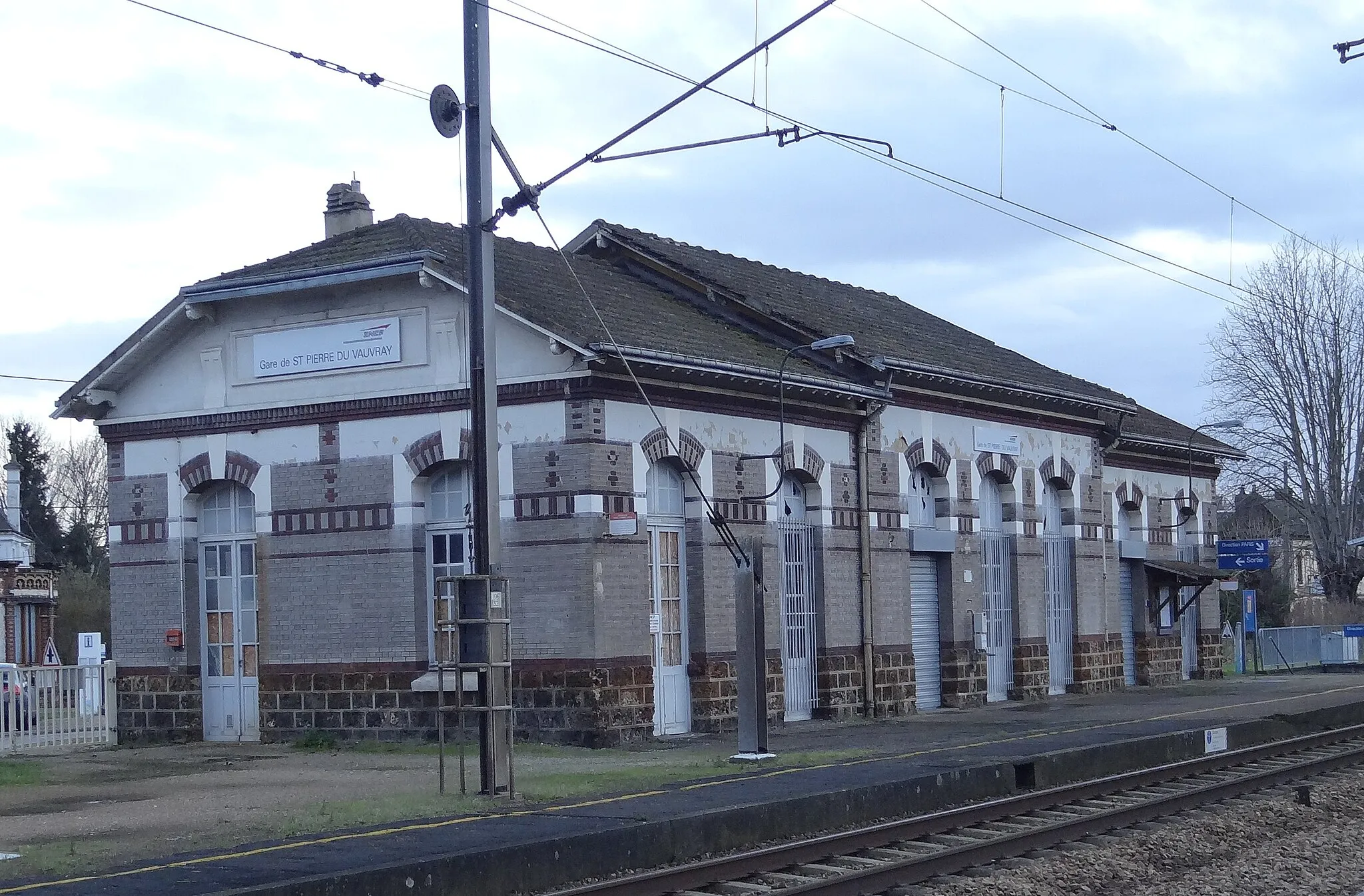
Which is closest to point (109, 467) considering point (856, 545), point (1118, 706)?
point (856, 545)

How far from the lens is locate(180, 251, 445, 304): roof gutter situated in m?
21.0

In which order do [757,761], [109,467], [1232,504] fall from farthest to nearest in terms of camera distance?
[1232,504] < [109,467] < [757,761]

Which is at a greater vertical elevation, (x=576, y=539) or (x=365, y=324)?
(x=365, y=324)

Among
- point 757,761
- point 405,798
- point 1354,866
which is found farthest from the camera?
point 757,761

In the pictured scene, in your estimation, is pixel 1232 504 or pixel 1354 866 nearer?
pixel 1354 866

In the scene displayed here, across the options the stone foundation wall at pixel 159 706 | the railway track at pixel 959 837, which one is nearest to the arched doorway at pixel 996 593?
the railway track at pixel 959 837

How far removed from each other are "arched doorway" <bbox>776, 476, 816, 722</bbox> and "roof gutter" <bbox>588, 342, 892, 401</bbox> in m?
1.51

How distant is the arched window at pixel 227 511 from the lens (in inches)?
915

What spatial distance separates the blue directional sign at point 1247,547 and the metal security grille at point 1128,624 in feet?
13.0

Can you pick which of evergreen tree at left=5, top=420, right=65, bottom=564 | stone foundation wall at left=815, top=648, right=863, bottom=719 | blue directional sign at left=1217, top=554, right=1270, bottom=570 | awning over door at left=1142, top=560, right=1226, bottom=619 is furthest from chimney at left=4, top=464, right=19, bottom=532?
stone foundation wall at left=815, top=648, right=863, bottom=719

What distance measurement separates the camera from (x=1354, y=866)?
41.0 ft

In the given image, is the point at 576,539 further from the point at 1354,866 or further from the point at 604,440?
the point at 1354,866

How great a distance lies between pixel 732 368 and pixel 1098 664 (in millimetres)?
14055

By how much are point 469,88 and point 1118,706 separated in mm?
17069
